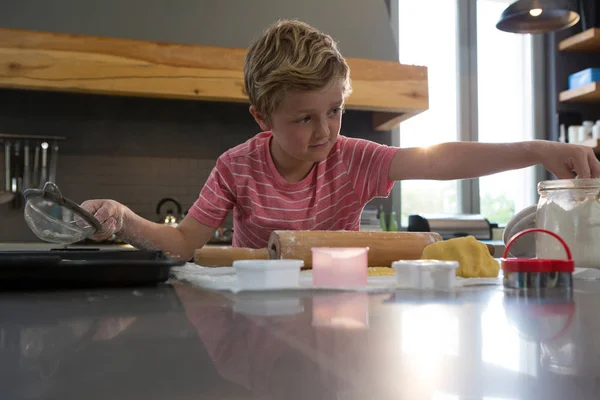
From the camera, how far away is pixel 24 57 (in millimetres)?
2156

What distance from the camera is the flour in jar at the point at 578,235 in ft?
2.58

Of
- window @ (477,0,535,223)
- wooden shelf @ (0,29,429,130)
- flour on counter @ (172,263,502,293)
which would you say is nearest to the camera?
flour on counter @ (172,263,502,293)

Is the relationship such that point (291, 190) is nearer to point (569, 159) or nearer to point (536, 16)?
point (569, 159)

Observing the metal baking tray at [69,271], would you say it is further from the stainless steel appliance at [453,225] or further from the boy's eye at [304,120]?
the stainless steel appliance at [453,225]

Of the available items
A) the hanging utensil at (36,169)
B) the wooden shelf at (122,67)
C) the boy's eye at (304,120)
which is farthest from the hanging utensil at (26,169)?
the boy's eye at (304,120)

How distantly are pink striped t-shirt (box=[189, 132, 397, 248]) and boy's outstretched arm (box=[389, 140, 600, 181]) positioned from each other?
0.18 ft

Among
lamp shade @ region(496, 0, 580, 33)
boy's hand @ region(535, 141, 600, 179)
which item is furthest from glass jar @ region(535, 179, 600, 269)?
lamp shade @ region(496, 0, 580, 33)

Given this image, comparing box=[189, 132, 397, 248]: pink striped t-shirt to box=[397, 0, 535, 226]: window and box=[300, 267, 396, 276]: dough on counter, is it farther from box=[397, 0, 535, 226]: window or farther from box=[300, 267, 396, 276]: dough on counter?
box=[397, 0, 535, 226]: window

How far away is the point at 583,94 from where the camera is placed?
312cm

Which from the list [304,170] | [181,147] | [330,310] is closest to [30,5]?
[181,147]

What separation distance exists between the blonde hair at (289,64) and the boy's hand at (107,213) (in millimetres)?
363

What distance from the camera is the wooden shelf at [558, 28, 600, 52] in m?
3.10

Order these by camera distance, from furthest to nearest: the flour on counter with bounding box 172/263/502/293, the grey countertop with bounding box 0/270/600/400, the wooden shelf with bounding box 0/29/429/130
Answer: the wooden shelf with bounding box 0/29/429/130 < the flour on counter with bounding box 172/263/502/293 < the grey countertop with bounding box 0/270/600/400

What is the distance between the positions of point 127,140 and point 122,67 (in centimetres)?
55
